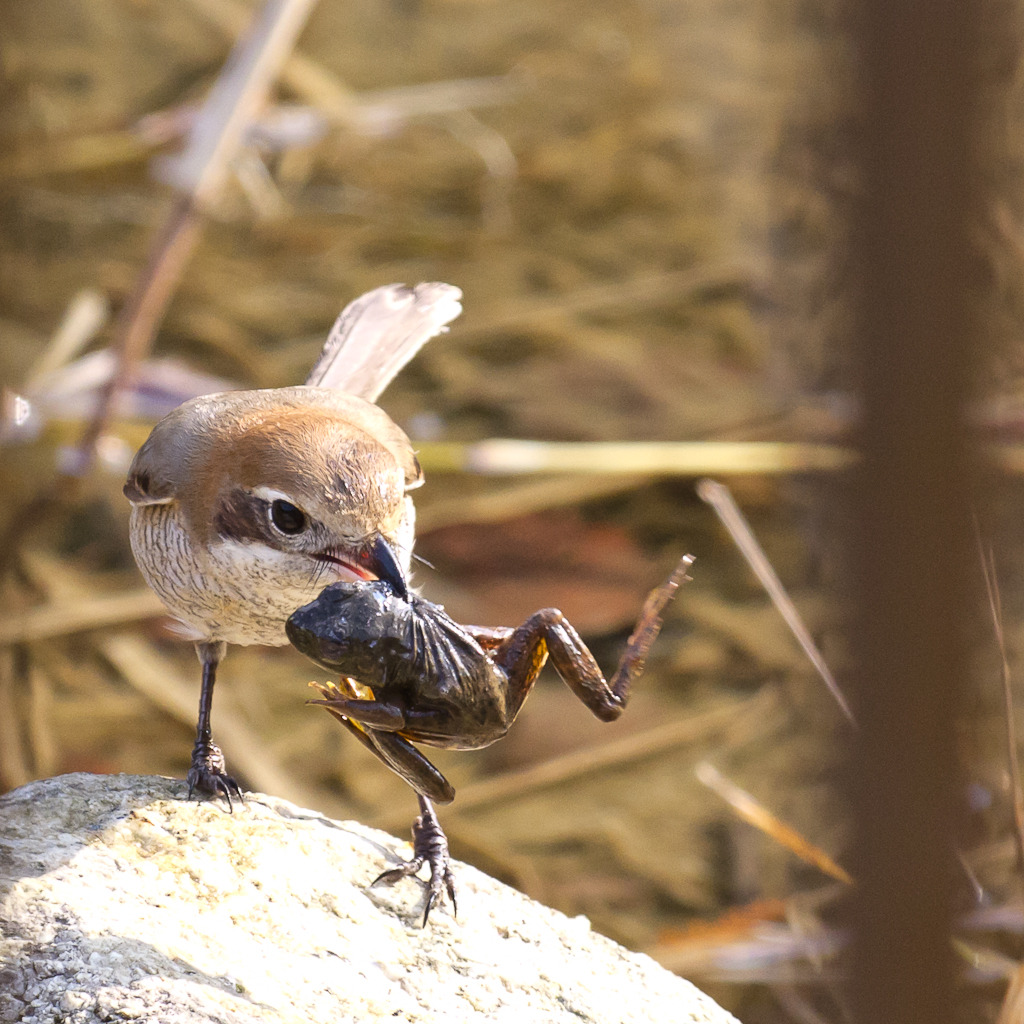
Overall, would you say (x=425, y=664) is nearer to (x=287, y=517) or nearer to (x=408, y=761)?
(x=408, y=761)

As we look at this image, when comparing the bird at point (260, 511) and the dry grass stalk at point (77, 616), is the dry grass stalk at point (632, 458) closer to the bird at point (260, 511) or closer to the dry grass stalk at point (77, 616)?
the dry grass stalk at point (77, 616)

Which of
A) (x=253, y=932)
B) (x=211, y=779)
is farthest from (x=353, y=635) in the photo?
(x=211, y=779)

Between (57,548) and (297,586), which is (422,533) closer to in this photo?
(57,548)

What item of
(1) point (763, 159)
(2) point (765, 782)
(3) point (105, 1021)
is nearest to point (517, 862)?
(2) point (765, 782)

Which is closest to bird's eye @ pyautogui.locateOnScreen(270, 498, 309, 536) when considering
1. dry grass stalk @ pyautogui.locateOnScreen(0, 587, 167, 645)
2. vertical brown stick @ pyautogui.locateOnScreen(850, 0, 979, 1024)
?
vertical brown stick @ pyautogui.locateOnScreen(850, 0, 979, 1024)

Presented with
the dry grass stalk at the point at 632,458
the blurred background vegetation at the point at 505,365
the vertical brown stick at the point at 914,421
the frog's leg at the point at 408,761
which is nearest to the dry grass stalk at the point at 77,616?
the blurred background vegetation at the point at 505,365

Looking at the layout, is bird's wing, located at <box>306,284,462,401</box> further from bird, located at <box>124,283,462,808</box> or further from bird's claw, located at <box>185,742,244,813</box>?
bird's claw, located at <box>185,742,244,813</box>
